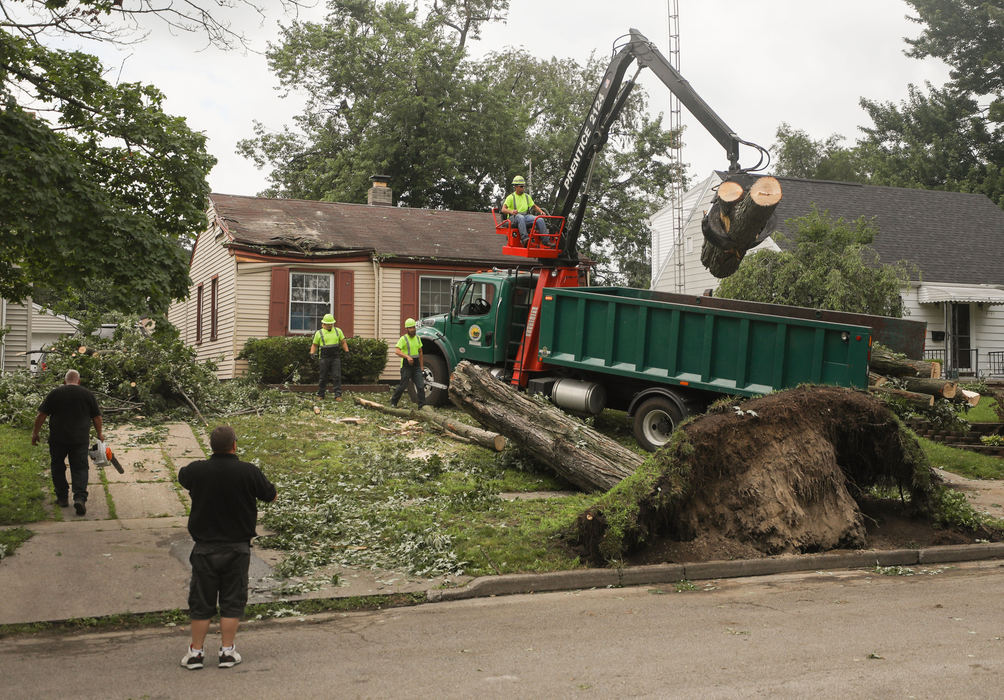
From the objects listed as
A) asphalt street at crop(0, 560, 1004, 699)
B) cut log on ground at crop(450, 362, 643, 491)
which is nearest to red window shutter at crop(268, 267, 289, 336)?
cut log on ground at crop(450, 362, 643, 491)

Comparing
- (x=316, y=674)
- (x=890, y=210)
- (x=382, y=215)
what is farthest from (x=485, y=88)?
(x=316, y=674)

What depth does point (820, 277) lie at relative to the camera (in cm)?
1842

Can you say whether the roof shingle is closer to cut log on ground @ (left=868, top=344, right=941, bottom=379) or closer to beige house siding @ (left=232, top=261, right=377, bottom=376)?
cut log on ground @ (left=868, top=344, right=941, bottom=379)

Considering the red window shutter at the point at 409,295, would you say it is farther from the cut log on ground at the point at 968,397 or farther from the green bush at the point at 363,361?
the cut log on ground at the point at 968,397

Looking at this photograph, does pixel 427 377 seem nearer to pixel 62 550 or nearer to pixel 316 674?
pixel 62 550

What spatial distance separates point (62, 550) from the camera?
828 cm

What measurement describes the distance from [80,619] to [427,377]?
11.6m

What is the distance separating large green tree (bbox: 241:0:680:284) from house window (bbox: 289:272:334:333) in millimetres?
13923

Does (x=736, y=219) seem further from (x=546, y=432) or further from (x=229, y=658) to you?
(x=229, y=658)

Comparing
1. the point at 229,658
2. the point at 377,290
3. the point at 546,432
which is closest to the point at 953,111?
the point at 377,290

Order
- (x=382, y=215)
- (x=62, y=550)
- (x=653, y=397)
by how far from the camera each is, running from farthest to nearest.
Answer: (x=382, y=215) → (x=653, y=397) → (x=62, y=550)

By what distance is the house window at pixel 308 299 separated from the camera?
21.6 m

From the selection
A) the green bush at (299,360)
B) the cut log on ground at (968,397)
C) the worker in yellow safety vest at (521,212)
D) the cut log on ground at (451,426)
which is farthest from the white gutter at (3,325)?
the cut log on ground at (968,397)

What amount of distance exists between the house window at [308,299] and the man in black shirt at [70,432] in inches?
460
